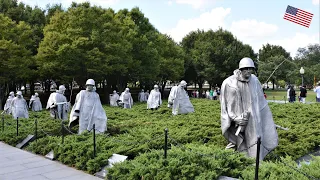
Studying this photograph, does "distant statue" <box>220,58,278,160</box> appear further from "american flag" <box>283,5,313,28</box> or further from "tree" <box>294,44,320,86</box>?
"tree" <box>294,44,320,86</box>

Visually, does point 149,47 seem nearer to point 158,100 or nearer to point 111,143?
point 158,100

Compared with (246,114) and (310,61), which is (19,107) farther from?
(310,61)

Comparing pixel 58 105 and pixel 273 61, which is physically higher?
pixel 273 61

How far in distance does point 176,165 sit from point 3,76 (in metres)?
26.1

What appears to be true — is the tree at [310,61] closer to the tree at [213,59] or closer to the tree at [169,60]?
the tree at [213,59]

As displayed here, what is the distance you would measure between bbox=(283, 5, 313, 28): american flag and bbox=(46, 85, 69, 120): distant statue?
10465 mm

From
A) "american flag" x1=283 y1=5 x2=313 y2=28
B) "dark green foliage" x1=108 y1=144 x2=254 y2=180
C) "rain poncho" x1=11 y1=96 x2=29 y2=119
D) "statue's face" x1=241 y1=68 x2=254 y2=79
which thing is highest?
"american flag" x1=283 y1=5 x2=313 y2=28

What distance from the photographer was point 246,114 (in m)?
6.87

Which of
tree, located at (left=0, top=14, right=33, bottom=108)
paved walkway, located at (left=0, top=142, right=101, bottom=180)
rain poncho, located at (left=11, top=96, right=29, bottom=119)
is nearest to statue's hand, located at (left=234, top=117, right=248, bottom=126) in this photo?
paved walkway, located at (left=0, top=142, right=101, bottom=180)

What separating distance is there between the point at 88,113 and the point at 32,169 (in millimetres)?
3188

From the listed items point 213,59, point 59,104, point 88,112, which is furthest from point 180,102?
point 213,59

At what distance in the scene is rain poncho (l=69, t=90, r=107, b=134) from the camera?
37.0 ft

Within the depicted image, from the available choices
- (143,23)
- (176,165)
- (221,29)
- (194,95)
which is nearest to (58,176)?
(176,165)

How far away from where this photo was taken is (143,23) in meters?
41.4
